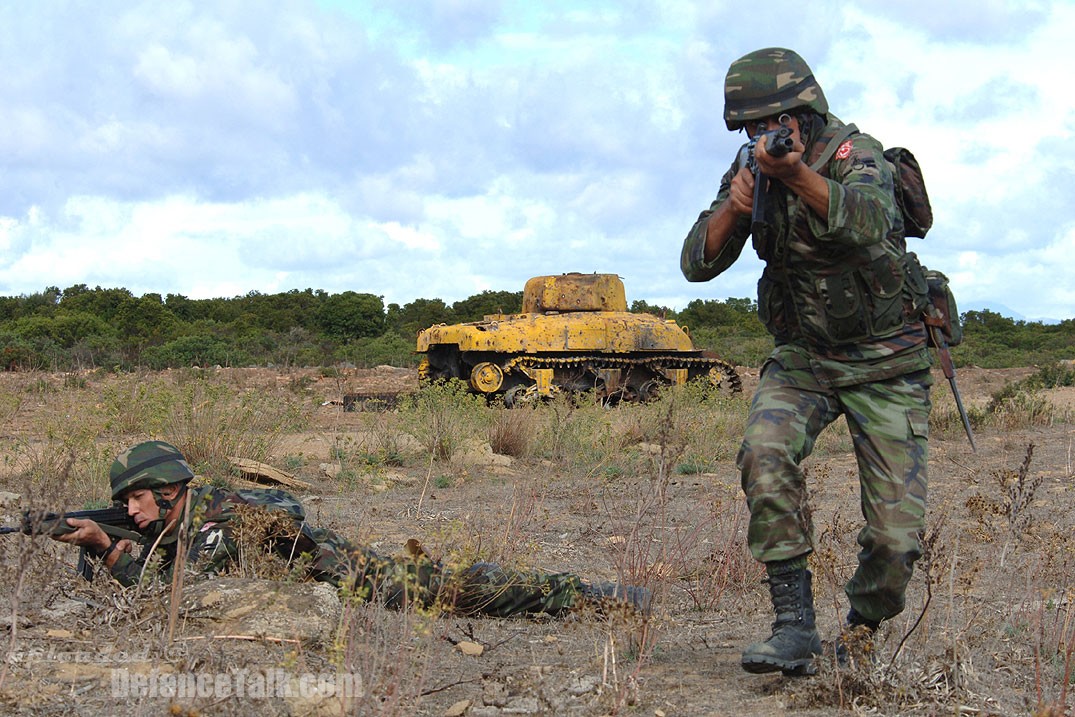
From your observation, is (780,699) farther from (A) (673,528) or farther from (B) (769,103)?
(A) (673,528)

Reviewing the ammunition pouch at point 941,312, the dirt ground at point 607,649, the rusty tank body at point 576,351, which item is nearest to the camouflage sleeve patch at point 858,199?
the ammunition pouch at point 941,312

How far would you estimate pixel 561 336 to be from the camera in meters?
17.7

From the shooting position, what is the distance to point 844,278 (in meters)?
3.51

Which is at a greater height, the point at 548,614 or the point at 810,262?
the point at 810,262

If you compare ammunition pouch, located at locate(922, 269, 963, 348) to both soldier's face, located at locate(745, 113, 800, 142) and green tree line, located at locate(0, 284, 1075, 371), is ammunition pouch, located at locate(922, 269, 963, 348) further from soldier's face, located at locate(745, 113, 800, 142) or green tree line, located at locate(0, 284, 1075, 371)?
green tree line, located at locate(0, 284, 1075, 371)

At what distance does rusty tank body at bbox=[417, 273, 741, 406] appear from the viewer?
17656 mm

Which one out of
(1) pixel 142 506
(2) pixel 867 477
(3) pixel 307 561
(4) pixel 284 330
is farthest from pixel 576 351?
(4) pixel 284 330

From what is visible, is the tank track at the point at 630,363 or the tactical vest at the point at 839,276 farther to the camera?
the tank track at the point at 630,363

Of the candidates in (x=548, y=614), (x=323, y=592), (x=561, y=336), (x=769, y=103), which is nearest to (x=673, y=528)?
(x=548, y=614)

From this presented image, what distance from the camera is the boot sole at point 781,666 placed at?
3.27 metres

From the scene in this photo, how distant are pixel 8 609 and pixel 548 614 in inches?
76.5

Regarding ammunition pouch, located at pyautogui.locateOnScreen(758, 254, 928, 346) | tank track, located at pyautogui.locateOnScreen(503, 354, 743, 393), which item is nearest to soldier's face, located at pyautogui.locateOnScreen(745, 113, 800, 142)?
ammunition pouch, located at pyautogui.locateOnScreen(758, 254, 928, 346)

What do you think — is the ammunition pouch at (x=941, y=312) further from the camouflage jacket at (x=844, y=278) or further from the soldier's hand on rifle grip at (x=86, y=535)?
the soldier's hand on rifle grip at (x=86, y=535)

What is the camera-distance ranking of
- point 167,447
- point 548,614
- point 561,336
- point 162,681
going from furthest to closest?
point 561,336, point 548,614, point 167,447, point 162,681
